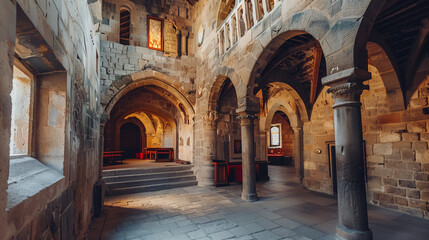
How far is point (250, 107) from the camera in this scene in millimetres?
4992

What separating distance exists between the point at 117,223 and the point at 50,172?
2.37 m

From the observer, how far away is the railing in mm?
4584

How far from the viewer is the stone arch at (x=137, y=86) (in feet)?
22.1

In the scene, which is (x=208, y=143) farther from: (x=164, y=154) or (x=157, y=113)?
(x=157, y=113)

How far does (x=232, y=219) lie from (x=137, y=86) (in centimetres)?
551

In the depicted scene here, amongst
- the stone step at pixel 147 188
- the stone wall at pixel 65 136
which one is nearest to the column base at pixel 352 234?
the stone wall at pixel 65 136

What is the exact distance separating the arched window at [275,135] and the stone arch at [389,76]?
1053cm

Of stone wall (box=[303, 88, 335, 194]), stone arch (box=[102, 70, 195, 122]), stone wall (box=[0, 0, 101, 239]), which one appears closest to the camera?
stone wall (box=[0, 0, 101, 239])

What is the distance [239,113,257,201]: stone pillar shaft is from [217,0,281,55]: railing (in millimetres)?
2040

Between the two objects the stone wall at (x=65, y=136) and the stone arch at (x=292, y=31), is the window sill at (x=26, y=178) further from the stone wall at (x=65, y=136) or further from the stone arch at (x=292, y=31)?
the stone arch at (x=292, y=31)

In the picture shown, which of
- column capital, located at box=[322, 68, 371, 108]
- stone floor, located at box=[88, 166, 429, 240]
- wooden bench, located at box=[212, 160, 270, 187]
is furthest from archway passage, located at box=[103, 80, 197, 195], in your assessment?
column capital, located at box=[322, 68, 371, 108]

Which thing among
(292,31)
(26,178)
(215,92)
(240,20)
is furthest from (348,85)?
(215,92)

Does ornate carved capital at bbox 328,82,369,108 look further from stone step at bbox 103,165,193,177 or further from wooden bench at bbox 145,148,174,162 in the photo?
wooden bench at bbox 145,148,174,162

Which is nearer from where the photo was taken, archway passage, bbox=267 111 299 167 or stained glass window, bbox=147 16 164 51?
stained glass window, bbox=147 16 164 51
